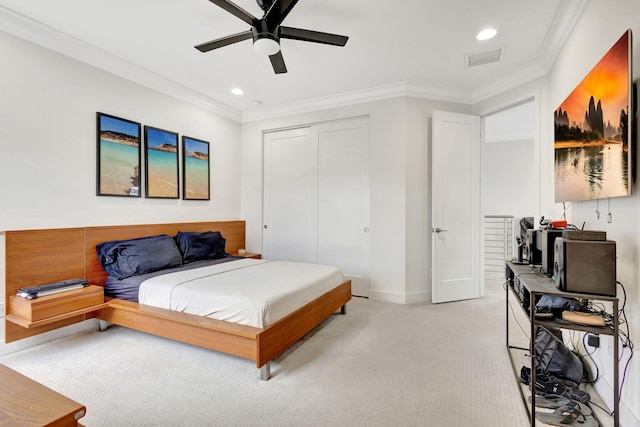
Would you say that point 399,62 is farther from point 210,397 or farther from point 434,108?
point 210,397

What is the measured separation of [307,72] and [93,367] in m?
3.52

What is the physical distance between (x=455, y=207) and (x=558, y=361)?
221 centimetres

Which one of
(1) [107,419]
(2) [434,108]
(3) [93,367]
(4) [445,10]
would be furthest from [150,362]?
(2) [434,108]

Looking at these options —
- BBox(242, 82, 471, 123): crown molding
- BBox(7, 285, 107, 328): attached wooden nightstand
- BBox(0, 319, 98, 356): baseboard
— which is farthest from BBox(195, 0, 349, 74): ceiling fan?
BBox(0, 319, 98, 356): baseboard

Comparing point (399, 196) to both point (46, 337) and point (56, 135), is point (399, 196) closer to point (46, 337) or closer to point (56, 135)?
point (56, 135)

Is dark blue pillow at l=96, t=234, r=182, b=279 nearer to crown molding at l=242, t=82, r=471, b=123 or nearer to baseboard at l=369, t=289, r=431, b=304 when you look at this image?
baseboard at l=369, t=289, r=431, b=304

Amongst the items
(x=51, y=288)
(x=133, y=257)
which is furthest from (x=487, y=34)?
(x=51, y=288)

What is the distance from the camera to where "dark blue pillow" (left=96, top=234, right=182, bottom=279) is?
3080 millimetres

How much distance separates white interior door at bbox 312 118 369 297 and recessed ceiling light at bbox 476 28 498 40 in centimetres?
173

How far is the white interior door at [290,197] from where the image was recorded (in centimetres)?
469

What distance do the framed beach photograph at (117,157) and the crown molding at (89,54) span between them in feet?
1.76

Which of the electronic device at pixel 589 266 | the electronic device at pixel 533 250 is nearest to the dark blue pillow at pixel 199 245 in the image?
the electronic device at pixel 533 250

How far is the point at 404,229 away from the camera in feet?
13.1

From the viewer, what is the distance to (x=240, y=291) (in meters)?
2.43
